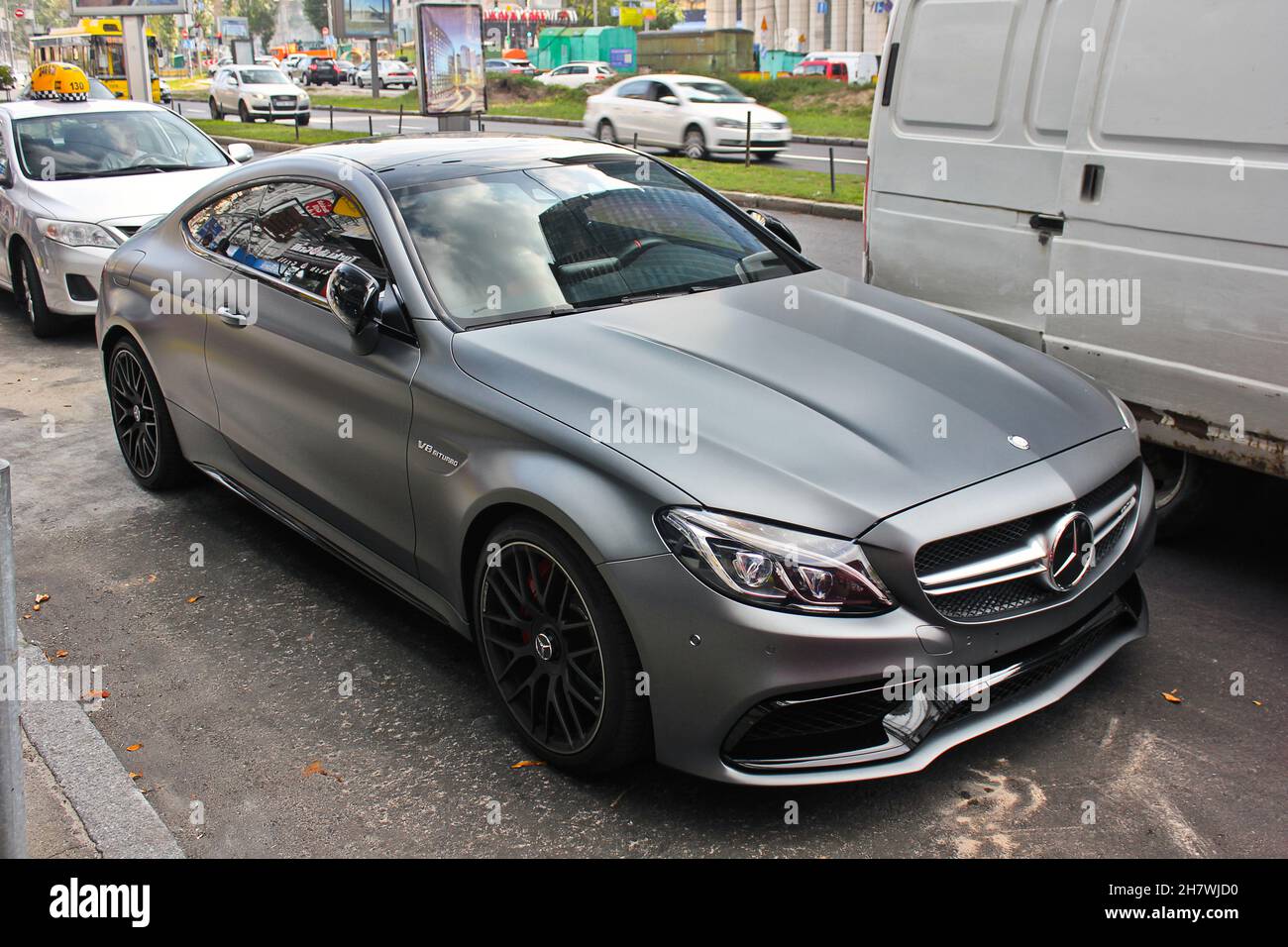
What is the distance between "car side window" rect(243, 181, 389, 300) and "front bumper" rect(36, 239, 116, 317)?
4409 mm

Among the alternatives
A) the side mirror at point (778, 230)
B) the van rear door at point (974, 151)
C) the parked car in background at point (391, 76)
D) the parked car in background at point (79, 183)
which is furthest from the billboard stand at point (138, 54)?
the parked car in background at point (391, 76)

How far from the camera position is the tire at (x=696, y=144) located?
23625 mm

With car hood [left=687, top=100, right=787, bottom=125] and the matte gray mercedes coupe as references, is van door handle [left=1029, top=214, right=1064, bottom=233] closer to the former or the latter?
the matte gray mercedes coupe

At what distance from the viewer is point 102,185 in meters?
9.28

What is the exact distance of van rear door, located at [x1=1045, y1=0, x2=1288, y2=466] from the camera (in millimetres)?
4129

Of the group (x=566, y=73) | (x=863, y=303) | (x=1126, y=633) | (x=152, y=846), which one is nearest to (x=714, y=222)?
(x=863, y=303)

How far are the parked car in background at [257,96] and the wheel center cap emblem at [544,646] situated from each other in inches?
1355

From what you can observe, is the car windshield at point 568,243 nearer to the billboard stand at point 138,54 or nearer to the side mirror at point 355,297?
the side mirror at point 355,297

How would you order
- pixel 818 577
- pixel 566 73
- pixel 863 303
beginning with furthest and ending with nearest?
pixel 566 73 < pixel 863 303 < pixel 818 577

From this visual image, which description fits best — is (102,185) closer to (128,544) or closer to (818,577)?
(128,544)

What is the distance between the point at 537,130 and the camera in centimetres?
3403
